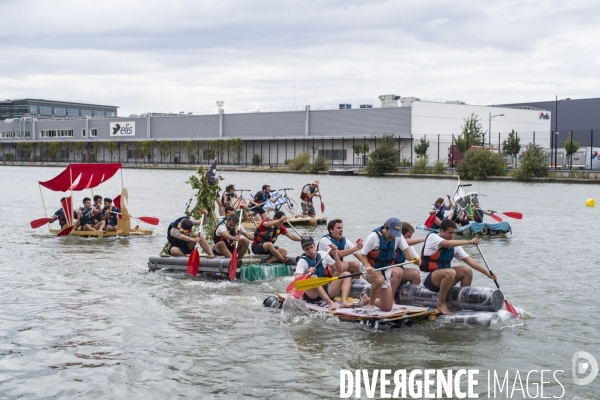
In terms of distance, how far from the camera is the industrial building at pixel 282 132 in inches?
3499

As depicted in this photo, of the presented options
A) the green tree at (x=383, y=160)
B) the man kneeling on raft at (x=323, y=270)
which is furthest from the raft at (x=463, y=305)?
the green tree at (x=383, y=160)

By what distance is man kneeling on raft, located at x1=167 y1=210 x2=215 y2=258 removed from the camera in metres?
17.1

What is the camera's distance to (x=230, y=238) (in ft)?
54.5

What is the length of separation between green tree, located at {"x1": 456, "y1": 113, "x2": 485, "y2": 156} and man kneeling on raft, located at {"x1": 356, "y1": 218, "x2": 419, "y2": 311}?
214 ft

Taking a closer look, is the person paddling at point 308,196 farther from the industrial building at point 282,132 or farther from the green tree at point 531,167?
the industrial building at point 282,132

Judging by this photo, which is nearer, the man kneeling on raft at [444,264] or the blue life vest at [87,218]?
the man kneeling on raft at [444,264]

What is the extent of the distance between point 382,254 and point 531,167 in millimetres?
55412

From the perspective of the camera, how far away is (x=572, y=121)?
359ft

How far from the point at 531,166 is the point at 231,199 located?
4425 centimetres

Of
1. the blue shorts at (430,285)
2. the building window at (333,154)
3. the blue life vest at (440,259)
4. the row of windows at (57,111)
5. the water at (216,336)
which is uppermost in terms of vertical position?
the row of windows at (57,111)

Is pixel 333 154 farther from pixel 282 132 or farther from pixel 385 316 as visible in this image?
pixel 385 316

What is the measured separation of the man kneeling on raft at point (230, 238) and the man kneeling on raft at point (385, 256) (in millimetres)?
4588

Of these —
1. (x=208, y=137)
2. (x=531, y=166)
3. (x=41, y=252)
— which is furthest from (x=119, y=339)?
(x=208, y=137)

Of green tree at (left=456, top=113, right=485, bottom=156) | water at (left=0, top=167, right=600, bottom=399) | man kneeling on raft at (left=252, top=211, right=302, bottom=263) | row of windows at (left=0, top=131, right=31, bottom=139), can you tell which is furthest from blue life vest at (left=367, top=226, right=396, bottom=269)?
row of windows at (left=0, top=131, right=31, bottom=139)
